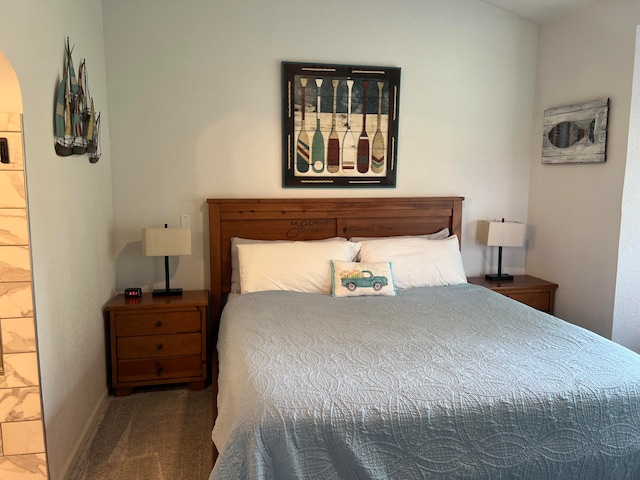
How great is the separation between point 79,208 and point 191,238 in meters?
0.91

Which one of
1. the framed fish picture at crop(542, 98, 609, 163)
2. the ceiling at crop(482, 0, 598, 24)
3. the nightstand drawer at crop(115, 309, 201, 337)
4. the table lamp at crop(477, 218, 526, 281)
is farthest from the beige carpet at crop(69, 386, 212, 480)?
the ceiling at crop(482, 0, 598, 24)

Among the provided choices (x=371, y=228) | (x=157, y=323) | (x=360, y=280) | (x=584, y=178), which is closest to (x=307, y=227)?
(x=371, y=228)

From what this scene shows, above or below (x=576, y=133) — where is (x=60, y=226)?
below

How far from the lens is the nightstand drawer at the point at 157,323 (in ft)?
9.88

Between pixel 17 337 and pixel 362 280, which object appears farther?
pixel 362 280

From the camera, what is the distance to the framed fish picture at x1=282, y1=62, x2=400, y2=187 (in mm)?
3416

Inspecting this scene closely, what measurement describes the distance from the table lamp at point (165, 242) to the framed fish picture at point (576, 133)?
261 cm

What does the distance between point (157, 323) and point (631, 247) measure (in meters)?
2.95

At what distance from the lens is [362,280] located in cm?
305

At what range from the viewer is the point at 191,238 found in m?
3.37

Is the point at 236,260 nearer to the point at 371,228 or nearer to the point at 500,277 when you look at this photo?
the point at 371,228

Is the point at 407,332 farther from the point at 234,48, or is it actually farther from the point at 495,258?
the point at 234,48

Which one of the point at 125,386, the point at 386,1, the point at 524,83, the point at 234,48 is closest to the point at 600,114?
the point at 524,83

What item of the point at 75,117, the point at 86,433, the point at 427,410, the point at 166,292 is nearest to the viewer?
the point at 427,410
